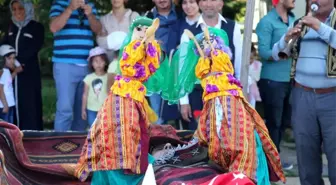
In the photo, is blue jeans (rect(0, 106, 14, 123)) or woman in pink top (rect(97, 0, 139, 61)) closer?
woman in pink top (rect(97, 0, 139, 61))

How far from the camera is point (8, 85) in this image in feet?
23.3

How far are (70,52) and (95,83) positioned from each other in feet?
1.32

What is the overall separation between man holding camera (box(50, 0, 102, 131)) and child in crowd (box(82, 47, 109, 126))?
9cm

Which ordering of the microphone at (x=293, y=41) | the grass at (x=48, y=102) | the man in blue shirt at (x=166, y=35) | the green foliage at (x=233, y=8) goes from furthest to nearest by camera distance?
the green foliage at (x=233, y=8) → the grass at (x=48, y=102) → the man in blue shirt at (x=166, y=35) → the microphone at (x=293, y=41)

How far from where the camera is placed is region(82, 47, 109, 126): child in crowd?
267 inches

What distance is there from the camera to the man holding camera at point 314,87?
5027 mm

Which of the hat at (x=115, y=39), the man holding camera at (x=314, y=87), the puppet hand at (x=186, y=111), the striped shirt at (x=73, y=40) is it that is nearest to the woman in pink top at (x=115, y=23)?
the hat at (x=115, y=39)

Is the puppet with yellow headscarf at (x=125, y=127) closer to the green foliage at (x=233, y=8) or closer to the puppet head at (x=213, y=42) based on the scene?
the puppet head at (x=213, y=42)

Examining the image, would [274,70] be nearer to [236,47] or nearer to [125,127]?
[236,47]

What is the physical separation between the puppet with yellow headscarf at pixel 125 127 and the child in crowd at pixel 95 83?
2.11m

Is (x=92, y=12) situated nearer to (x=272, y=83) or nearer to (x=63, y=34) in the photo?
(x=63, y=34)

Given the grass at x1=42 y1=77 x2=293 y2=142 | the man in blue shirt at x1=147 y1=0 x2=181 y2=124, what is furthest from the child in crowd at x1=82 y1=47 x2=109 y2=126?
the grass at x1=42 y1=77 x2=293 y2=142

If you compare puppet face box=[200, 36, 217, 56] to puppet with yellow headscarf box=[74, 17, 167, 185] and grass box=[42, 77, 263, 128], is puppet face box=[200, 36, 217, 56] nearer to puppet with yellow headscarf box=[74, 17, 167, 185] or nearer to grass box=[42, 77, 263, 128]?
puppet with yellow headscarf box=[74, 17, 167, 185]

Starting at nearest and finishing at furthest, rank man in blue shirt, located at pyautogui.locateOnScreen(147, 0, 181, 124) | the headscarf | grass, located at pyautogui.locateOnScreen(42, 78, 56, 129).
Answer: man in blue shirt, located at pyautogui.locateOnScreen(147, 0, 181, 124), the headscarf, grass, located at pyautogui.locateOnScreen(42, 78, 56, 129)
